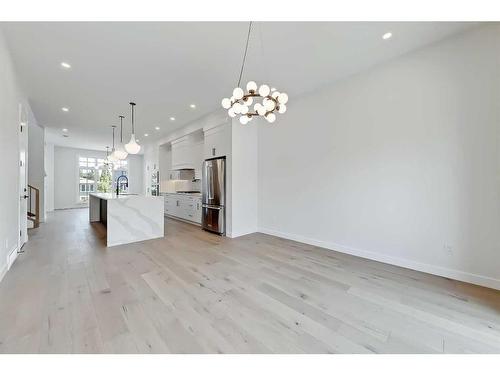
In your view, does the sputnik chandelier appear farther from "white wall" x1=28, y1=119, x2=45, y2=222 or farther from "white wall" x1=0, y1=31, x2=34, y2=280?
"white wall" x1=28, y1=119, x2=45, y2=222

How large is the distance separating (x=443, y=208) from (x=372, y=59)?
92.5 inches

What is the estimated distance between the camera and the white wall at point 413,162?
8.23ft

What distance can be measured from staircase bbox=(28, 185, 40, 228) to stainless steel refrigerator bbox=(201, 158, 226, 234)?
4.71m

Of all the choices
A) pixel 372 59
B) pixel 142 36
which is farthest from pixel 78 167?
pixel 372 59

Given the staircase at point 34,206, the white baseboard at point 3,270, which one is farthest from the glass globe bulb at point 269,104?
the staircase at point 34,206

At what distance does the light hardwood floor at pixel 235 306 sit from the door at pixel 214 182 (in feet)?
5.96

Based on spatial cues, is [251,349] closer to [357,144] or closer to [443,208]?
[443,208]

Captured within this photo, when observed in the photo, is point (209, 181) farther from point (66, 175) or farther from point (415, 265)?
point (66, 175)

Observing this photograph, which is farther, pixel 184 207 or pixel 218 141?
pixel 184 207

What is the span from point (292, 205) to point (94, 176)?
11.0 metres

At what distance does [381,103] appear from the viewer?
130 inches

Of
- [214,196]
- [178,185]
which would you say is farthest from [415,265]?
[178,185]

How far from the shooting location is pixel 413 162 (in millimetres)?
2992

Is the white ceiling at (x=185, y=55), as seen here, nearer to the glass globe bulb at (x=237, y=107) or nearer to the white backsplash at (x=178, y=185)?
the glass globe bulb at (x=237, y=107)
